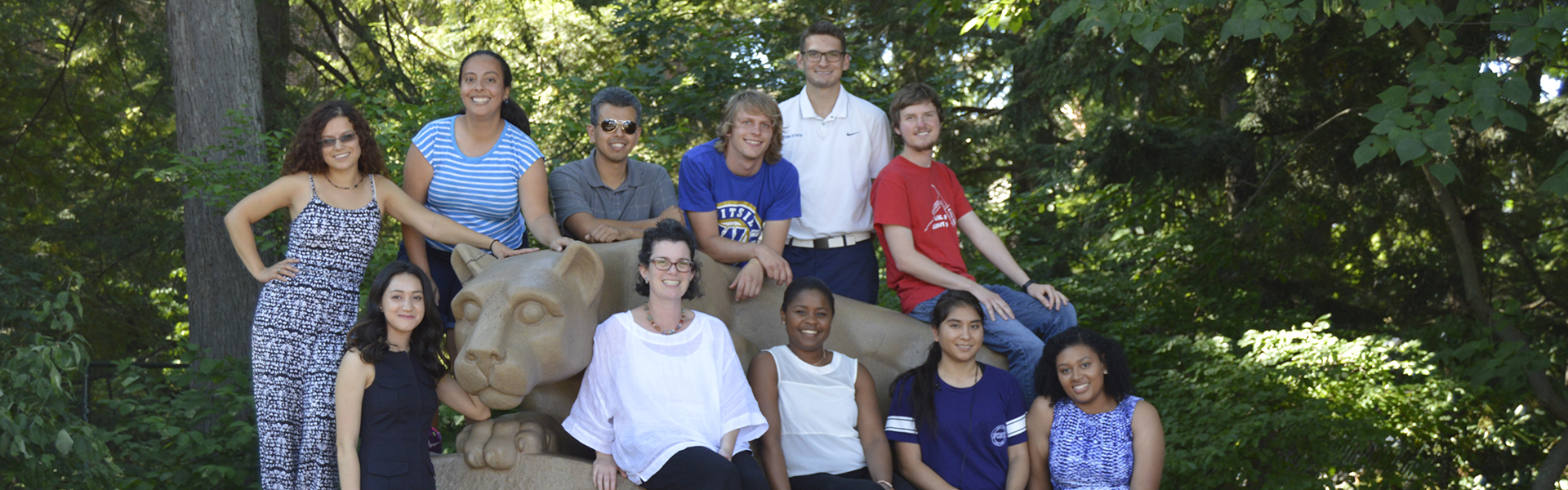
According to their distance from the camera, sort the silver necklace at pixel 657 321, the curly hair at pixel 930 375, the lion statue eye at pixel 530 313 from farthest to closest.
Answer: the curly hair at pixel 930 375 → the silver necklace at pixel 657 321 → the lion statue eye at pixel 530 313

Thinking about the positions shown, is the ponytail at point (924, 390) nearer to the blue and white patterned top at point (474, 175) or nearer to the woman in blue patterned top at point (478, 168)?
the woman in blue patterned top at point (478, 168)

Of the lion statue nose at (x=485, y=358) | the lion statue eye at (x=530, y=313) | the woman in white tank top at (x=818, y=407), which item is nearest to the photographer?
the lion statue nose at (x=485, y=358)

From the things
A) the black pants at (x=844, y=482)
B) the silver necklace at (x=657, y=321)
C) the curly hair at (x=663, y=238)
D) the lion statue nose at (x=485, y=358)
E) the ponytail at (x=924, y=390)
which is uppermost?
the curly hair at (x=663, y=238)

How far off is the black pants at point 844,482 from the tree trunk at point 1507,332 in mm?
5262

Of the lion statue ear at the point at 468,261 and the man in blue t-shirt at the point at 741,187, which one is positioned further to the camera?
the man in blue t-shirt at the point at 741,187

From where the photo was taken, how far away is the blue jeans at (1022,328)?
4352mm

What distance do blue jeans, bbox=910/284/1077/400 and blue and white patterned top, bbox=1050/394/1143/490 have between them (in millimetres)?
290

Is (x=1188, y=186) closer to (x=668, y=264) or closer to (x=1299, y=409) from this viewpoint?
(x=1299, y=409)

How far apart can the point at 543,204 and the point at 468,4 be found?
32.0ft

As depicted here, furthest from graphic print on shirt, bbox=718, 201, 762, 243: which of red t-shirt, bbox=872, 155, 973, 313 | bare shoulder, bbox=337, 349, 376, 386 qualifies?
bare shoulder, bbox=337, 349, 376, 386

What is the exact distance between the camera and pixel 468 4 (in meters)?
13.0

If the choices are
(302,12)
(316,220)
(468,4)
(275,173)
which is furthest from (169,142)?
(316,220)

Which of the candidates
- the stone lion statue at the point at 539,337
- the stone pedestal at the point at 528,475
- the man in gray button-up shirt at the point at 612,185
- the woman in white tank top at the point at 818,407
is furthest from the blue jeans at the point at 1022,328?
the stone pedestal at the point at 528,475

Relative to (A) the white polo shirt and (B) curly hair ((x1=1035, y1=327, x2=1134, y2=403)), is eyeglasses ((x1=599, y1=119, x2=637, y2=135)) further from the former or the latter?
(B) curly hair ((x1=1035, y1=327, x2=1134, y2=403))
